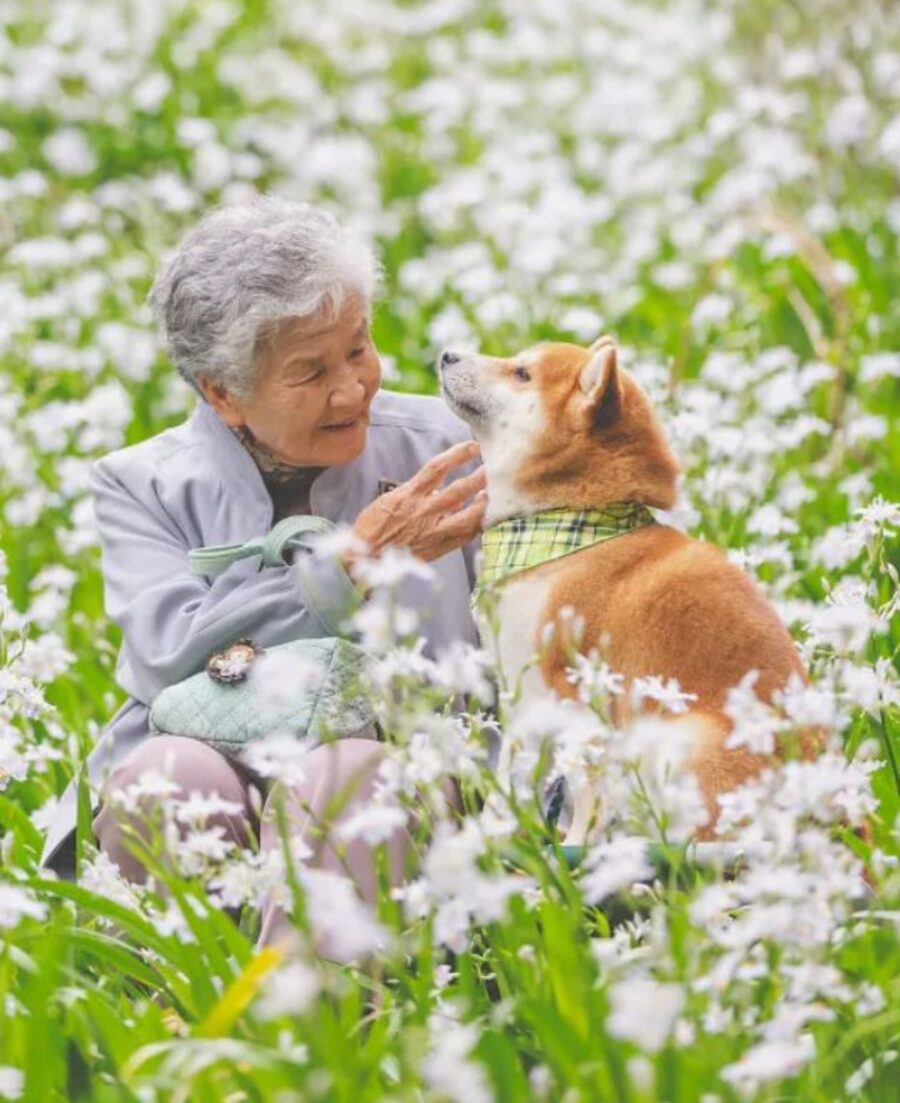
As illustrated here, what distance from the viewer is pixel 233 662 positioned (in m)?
3.58

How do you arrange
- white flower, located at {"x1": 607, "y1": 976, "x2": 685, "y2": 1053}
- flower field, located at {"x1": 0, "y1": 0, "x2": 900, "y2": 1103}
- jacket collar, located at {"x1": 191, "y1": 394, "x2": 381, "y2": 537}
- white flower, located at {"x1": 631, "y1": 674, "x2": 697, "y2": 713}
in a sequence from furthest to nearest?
jacket collar, located at {"x1": 191, "y1": 394, "x2": 381, "y2": 537}
white flower, located at {"x1": 631, "y1": 674, "x2": 697, "y2": 713}
flower field, located at {"x1": 0, "y1": 0, "x2": 900, "y2": 1103}
white flower, located at {"x1": 607, "y1": 976, "x2": 685, "y2": 1053}

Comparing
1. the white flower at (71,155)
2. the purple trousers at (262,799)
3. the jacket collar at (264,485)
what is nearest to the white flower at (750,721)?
the purple trousers at (262,799)

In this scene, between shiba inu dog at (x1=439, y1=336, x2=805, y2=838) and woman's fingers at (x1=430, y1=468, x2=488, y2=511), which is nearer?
shiba inu dog at (x1=439, y1=336, x2=805, y2=838)

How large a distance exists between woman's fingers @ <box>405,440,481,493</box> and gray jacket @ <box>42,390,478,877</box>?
0.19 m

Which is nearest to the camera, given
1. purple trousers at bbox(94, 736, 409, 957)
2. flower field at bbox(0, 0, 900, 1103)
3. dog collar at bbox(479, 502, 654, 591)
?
flower field at bbox(0, 0, 900, 1103)

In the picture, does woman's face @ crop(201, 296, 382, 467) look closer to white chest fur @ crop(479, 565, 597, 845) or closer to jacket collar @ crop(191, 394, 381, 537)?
jacket collar @ crop(191, 394, 381, 537)

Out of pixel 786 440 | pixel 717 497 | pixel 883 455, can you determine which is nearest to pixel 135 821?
pixel 717 497

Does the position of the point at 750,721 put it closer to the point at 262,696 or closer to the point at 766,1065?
the point at 766,1065

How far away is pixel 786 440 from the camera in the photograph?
522 centimetres

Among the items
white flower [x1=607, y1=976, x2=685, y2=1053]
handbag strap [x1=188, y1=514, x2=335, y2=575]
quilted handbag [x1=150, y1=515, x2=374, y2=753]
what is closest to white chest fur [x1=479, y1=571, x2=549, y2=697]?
quilted handbag [x1=150, y1=515, x2=374, y2=753]

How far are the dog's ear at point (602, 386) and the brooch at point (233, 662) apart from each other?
0.71 m

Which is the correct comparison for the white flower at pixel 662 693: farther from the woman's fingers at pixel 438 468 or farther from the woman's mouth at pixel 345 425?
the woman's mouth at pixel 345 425

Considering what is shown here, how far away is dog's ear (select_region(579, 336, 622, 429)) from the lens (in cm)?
352

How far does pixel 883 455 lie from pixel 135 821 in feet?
9.34
